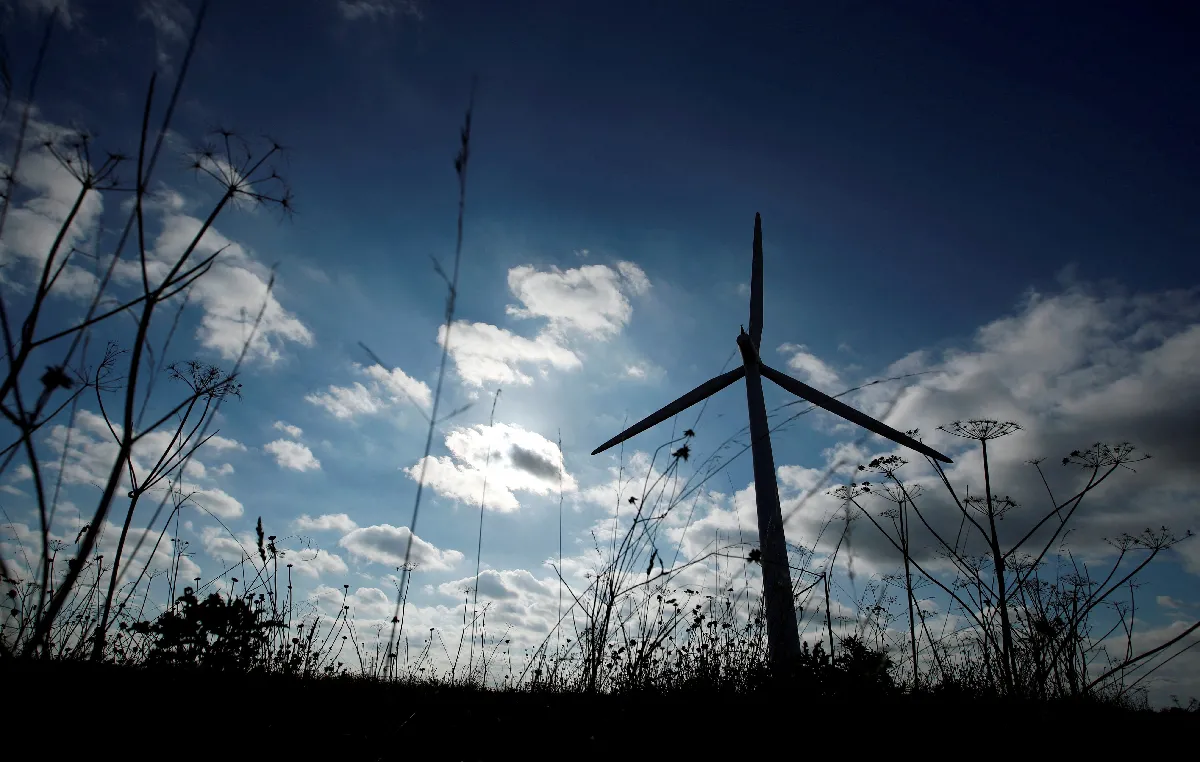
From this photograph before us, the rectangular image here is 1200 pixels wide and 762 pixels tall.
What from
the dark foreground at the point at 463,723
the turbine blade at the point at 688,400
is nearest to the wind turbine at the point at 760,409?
the turbine blade at the point at 688,400

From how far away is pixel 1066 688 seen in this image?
4.88 metres

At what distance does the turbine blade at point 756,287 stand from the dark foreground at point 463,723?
1225 centimetres

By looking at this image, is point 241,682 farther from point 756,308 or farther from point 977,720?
point 756,308

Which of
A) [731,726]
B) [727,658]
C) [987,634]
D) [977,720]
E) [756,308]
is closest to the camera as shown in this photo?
[731,726]

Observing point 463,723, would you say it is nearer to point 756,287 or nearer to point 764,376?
point 764,376

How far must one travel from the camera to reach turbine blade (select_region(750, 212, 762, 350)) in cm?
1562

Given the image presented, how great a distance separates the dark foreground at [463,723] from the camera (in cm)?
259

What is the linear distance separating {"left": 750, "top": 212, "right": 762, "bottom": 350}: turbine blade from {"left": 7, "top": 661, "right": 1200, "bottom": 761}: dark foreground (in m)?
12.2

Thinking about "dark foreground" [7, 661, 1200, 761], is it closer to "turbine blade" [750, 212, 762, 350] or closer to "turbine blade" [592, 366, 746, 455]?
"turbine blade" [592, 366, 746, 455]

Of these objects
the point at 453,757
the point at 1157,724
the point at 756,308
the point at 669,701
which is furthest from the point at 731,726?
the point at 756,308

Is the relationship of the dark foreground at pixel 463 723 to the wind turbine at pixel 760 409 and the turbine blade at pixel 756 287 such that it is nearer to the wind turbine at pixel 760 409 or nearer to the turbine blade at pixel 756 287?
the wind turbine at pixel 760 409

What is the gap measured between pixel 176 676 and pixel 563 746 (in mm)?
2684

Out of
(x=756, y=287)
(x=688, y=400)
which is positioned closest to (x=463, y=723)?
(x=688, y=400)

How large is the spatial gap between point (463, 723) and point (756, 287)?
14.4 meters
